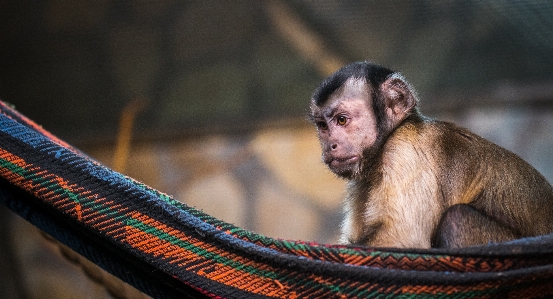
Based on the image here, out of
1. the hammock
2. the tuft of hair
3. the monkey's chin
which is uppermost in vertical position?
the tuft of hair

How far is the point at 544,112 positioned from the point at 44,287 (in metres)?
4.77

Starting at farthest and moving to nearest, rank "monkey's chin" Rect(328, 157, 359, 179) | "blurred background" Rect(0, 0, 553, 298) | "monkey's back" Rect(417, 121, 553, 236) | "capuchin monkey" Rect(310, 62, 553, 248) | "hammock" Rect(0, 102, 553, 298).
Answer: "blurred background" Rect(0, 0, 553, 298) < "monkey's chin" Rect(328, 157, 359, 179) < "monkey's back" Rect(417, 121, 553, 236) < "capuchin monkey" Rect(310, 62, 553, 248) < "hammock" Rect(0, 102, 553, 298)

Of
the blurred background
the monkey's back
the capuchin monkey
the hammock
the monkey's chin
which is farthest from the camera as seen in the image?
the blurred background

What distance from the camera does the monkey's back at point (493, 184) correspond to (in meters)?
2.29

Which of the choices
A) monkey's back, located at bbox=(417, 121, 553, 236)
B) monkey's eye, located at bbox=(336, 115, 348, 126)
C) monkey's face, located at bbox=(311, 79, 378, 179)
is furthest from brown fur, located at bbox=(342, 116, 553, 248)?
monkey's eye, located at bbox=(336, 115, 348, 126)

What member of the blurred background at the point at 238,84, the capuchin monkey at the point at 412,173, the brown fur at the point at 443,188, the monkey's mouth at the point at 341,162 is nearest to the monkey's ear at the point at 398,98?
the capuchin monkey at the point at 412,173

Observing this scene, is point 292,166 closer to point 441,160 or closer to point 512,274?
point 441,160

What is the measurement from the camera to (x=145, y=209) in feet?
6.08

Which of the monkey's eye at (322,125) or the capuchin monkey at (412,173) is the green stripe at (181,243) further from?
the monkey's eye at (322,125)

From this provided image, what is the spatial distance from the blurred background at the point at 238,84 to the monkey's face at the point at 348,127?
6.39 feet

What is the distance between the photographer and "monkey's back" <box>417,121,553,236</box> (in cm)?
229

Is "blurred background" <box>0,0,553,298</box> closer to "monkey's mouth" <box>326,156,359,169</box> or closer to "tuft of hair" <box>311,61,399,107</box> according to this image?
"tuft of hair" <box>311,61,399,107</box>

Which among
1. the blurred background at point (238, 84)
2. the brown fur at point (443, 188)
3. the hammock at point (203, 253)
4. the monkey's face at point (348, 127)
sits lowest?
the hammock at point (203, 253)

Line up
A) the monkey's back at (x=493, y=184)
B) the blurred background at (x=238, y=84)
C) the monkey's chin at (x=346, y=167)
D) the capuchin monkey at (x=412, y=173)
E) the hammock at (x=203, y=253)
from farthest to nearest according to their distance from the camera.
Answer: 1. the blurred background at (x=238, y=84)
2. the monkey's chin at (x=346, y=167)
3. the monkey's back at (x=493, y=184)
4. the capuchin monkey at (x=412, y=173)
5. the hammock at (x=203, y=253)
